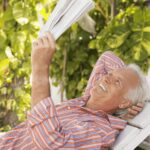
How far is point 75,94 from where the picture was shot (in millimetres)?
4250

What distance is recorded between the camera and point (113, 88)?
187 cm

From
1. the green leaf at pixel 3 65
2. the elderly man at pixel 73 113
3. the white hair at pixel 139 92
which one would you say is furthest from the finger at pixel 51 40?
the green leaf at pixel 3 65

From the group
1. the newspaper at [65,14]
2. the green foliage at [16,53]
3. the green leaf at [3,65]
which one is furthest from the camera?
the green leaf at [3,65]

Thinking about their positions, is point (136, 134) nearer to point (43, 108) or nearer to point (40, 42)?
point (43, 108)

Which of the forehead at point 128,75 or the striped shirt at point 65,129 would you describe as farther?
the forehead at point 128,75

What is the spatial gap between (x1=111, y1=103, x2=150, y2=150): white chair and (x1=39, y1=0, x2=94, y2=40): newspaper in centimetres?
58

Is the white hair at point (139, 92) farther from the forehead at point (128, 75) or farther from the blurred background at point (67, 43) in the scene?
the blurred background at point (67, 43)

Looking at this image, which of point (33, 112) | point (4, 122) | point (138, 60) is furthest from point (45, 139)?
point (4, 122)

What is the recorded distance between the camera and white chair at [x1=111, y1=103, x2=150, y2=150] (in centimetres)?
179

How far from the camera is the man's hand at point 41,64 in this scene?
5.21ft

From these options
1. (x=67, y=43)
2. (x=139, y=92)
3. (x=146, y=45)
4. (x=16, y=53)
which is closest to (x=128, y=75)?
(x=139, y=92)

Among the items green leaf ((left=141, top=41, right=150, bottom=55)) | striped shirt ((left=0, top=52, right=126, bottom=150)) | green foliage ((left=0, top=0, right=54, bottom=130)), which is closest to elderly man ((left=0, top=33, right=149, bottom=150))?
striped shirt ((left=0, top=52, right=126, bottom=150))

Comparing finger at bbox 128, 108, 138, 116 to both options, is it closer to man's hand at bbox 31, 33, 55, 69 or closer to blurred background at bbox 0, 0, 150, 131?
man's hand at bbox 31, 33, 55, 69

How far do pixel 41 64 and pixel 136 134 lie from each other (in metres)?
0.57
